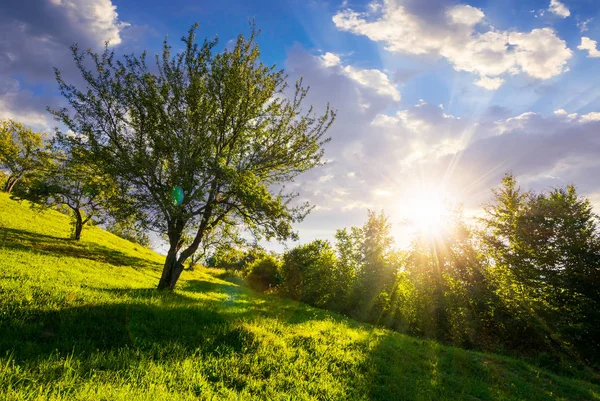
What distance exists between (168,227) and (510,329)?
23400 mm

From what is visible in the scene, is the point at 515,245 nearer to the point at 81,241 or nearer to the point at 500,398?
the point at 500,398

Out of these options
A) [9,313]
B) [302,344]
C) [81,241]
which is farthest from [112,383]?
[81,241]

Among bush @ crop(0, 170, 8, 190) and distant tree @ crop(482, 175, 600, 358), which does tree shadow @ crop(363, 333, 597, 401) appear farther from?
bush @ crop(0, 170, 8, 190)

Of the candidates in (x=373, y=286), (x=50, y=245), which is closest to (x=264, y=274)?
(x=373, y=286)

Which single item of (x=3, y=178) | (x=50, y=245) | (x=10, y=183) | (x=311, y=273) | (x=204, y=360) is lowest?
(x=50, y=245)

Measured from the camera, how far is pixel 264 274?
4256 centimetres

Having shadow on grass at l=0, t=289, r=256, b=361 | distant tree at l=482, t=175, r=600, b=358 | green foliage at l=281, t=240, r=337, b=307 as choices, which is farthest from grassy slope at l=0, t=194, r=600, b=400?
green foliage at l=281, t=240, r=337, b=307

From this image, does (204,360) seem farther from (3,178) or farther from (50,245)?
(3,178)

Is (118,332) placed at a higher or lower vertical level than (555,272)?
lower

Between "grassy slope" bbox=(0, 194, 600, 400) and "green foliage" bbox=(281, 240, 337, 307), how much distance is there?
57.5ft

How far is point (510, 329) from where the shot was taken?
19500 millimetres

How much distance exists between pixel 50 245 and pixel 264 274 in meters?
25.1

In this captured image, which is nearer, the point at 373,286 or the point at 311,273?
the point at 373,286

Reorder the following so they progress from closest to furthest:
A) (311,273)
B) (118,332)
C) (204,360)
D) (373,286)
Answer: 1. (204,360)
2. (118,332)
3. (373,286)
4. (311,273)
